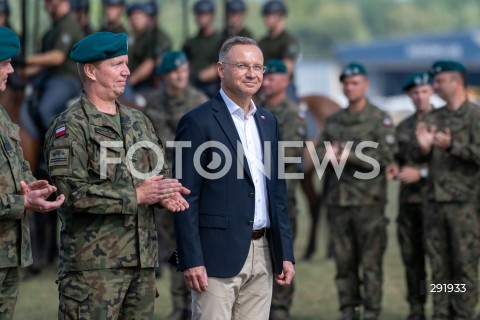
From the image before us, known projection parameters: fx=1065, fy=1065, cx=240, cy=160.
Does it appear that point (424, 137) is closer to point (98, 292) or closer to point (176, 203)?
point (176, 203)

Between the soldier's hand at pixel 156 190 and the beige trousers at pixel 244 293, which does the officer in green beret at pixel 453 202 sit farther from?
the soldier's hand at pixel 156 190

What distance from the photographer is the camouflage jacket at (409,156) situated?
27.6 feet

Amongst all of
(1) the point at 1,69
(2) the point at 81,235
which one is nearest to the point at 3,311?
(2) the point at 81,235

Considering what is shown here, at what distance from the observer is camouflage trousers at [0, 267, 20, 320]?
16.4 ft

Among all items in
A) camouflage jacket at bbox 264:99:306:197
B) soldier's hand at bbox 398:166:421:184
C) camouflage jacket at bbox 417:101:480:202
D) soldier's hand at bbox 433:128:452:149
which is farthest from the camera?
camouflage jacket at bbox 264:99:306:197

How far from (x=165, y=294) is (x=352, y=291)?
2.11 m

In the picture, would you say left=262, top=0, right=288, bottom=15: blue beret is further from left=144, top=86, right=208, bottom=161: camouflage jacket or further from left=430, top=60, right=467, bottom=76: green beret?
left=430, top=60, right=467, bottom=76: green beret

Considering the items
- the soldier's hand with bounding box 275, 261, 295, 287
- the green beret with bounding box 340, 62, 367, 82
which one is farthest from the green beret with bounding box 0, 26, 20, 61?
the green beret with bounding box 340, 62, 367, 82

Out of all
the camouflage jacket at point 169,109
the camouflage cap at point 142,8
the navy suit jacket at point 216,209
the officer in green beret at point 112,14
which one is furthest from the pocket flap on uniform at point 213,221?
the camouflage cap at point 142,8

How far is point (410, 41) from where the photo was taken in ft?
186

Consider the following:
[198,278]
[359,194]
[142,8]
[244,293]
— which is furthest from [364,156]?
[142,8]

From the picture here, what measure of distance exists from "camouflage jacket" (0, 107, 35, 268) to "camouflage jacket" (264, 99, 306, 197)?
151 inches

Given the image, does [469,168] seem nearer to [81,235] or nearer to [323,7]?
[81,235]

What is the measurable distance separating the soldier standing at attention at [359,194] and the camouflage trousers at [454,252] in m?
0.54
